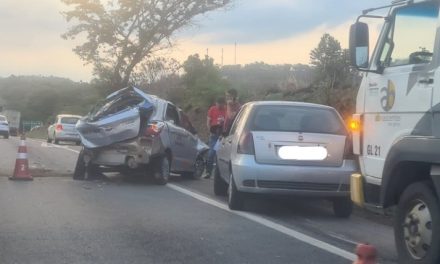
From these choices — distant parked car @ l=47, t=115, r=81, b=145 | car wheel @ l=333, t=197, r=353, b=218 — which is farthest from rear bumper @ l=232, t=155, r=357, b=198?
distant parked car @ l=47, t=115, r=81, b=145

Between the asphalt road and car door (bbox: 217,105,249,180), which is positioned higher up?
car door (bbox: 217,105,249,180)

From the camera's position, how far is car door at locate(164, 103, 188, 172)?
13527 mm

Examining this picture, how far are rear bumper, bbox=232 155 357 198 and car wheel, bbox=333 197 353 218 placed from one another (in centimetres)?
28

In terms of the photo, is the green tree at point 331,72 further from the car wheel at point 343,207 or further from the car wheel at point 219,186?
the car wheel at point 343,207

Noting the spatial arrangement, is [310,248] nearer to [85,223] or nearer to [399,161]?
[399,161]

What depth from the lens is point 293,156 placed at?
924 cm

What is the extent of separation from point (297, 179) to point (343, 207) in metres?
0.92

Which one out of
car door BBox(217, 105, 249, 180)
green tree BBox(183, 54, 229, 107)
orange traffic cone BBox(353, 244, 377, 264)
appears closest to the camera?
orange traffic cone BBox(353, 244, 377, 264)

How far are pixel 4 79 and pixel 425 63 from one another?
477 feet

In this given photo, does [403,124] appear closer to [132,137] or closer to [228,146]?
[228,146]

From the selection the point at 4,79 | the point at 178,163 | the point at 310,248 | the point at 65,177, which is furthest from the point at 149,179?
the point at 4,79

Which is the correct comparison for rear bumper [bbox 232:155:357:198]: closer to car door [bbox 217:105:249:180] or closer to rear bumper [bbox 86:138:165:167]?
car door [bbox 217:105:249:180]

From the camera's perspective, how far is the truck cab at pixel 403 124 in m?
5.82

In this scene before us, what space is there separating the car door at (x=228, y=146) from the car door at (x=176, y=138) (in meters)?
2.04
